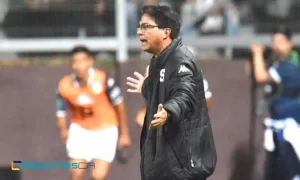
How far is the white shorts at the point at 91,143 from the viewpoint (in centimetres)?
929

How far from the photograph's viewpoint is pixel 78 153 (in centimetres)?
930

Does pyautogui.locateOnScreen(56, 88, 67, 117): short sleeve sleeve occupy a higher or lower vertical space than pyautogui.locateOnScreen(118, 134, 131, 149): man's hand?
higher

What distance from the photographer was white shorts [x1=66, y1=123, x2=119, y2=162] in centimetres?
929

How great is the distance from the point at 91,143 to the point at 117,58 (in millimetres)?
1793

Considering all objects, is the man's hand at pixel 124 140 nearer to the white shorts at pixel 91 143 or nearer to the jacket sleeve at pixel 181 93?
the white shorts at pixel 91 143

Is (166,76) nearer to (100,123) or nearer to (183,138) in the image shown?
(183,138)

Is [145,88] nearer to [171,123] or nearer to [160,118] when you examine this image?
[171,123]

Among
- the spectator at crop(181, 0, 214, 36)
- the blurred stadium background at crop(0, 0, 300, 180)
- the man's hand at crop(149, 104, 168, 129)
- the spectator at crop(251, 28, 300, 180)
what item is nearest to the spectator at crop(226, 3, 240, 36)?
the blurred stadium background at crop(0, 0, 300, 180)

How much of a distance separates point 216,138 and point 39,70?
→ 2.39 metres

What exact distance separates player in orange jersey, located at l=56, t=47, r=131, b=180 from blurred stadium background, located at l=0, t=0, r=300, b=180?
97 cm

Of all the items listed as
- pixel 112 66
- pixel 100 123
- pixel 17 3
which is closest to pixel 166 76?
pixel 100 123

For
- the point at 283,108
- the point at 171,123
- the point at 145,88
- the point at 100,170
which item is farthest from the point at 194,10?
the point at 171,123

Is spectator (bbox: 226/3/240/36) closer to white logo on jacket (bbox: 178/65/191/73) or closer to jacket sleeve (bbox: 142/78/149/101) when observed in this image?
jacket sleeve (bbox: 142/78/149/101)

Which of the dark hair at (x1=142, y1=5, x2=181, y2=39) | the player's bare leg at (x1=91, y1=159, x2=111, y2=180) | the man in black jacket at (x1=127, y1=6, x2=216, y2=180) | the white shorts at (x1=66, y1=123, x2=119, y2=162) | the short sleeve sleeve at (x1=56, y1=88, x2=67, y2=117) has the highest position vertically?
the dark hair at (x1=142, y1=5, x2=181, y2=39)
